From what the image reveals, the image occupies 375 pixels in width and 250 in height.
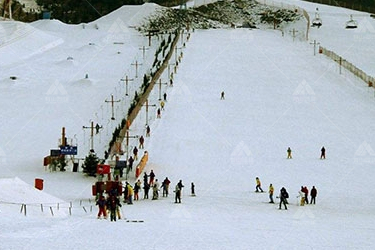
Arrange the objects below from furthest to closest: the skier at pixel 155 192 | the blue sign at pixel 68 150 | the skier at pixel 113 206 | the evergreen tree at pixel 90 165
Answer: the blue sign at pixel 68 150
the evergreen tree at pixel 90 165
the skier at pixel 155 192
the skier at pixel 113 206

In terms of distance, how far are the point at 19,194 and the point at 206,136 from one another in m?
15.7

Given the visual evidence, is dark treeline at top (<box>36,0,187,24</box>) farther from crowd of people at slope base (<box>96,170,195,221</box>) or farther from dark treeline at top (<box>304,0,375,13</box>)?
crowd of people at slope base (<box>96,170,195,221</box>)

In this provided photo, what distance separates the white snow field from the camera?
796 inches

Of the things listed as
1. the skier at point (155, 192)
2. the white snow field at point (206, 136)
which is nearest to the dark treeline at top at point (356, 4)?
the white snow field at point (206, 136)

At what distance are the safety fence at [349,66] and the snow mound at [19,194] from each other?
3057 centimetres

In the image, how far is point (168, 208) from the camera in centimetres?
2483

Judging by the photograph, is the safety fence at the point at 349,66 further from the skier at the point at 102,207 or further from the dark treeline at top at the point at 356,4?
the skier at the point at 102,207

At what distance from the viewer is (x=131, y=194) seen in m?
25.5

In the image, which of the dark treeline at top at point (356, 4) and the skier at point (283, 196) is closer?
the skier at point (283, 196)

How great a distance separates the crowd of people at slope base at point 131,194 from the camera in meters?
21.7

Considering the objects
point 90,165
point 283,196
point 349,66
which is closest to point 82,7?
point 349,66

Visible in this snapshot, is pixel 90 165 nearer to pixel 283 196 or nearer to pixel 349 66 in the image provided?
pixel 283 196

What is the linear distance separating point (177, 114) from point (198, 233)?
21.2 metres

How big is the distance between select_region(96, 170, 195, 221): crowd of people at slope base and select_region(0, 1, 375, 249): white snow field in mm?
417
